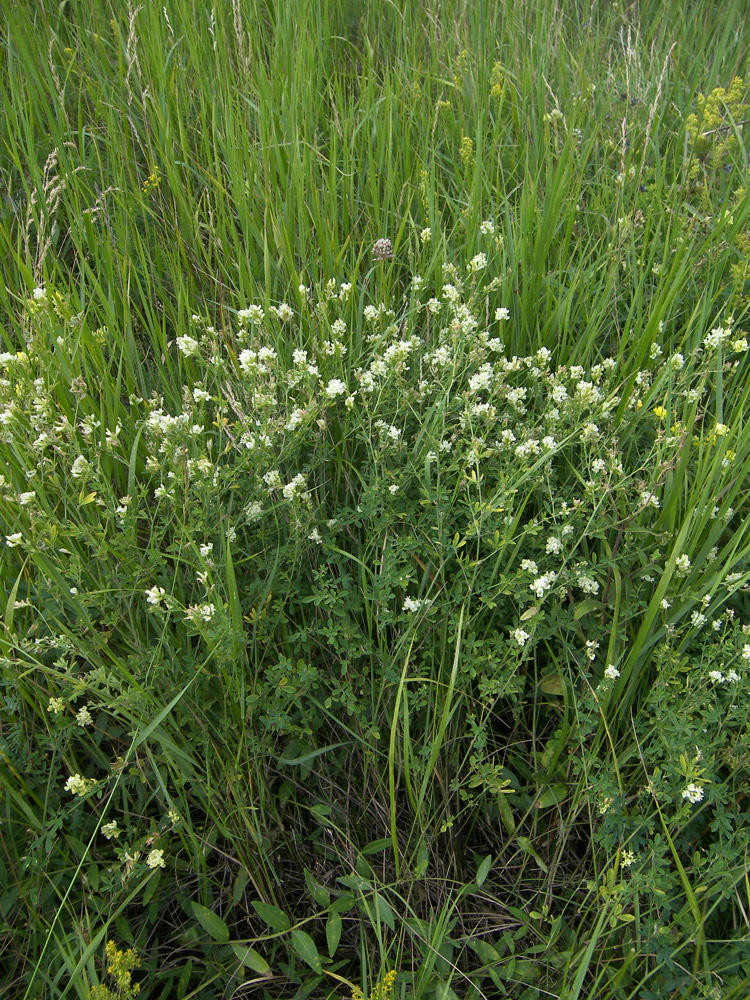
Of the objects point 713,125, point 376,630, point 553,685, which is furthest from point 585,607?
point 713,125

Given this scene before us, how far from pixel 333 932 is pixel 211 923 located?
26 centimetres

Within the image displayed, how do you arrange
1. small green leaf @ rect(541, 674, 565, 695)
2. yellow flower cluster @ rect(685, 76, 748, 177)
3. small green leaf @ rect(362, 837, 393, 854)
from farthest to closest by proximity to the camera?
yellow flower cluster @ rect(685, 76, 748, 177), small green leaf @ rect(541, 674, 565, 695), small green leaf @ rect(362, 837, 393, 854)

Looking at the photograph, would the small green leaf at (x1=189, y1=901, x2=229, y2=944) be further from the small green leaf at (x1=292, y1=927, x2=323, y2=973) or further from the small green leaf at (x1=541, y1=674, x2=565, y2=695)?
the small green leaf at (x1=541, y1=674, x2=565, y2=695)

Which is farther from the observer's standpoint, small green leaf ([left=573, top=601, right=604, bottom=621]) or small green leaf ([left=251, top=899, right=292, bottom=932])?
small green leaf ([left=573, top=601, right=604, bottom=621])

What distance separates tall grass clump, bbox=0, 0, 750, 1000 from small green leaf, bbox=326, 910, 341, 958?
3cm

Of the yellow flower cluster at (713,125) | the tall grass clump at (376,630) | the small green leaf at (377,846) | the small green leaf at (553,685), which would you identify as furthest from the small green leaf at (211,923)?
the yellow flower cluster at (713,125)

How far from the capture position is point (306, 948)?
1473 millimetres

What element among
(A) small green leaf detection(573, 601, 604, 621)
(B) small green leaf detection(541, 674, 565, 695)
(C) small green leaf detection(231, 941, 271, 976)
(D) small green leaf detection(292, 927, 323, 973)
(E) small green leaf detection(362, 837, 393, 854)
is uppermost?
(A) small green leaf detection(573, 601, 604, 621)

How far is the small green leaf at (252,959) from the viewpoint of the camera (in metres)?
1.46

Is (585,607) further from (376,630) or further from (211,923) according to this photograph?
(211,923)

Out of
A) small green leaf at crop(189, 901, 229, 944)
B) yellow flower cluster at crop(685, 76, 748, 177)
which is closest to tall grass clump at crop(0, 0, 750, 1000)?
small green leaf at crop(189, 901, 229, 944)

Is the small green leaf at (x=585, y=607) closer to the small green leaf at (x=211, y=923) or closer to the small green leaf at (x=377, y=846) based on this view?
the small green leaf at (x=377, y=846)

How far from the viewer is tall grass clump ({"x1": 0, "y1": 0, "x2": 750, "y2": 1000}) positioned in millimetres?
1522

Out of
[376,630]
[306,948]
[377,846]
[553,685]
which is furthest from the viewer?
[376,630]
